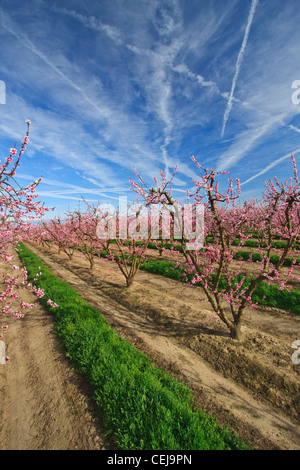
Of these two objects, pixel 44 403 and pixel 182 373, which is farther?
pixel 182 373

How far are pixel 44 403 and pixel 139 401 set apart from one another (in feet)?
6.48

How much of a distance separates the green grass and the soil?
0.86 ft

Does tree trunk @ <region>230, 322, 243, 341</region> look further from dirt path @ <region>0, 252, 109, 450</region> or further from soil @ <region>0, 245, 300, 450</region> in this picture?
dirt path @ <region>0, 252, 109, 450</region>

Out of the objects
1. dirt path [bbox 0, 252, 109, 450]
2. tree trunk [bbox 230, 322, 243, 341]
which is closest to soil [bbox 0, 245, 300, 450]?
dirt path [bbox 0, 252, 109, 450]

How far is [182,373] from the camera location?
4.42 metres

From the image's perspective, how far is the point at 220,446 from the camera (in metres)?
2.73

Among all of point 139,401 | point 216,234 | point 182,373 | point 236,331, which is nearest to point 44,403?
point 139,401

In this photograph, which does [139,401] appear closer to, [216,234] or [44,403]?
[44,403]

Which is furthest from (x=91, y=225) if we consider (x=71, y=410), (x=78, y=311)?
(x=71, y=410)

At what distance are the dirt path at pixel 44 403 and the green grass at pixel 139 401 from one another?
0.25m

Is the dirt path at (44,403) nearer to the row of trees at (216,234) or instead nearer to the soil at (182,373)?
the soil at (182,373)

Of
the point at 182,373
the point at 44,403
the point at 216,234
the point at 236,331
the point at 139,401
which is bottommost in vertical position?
the point at 44,403

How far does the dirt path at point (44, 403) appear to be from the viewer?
10.1 feet
